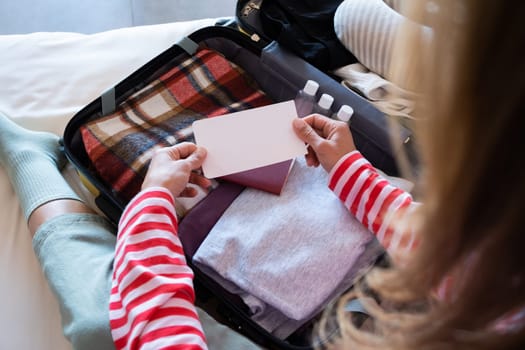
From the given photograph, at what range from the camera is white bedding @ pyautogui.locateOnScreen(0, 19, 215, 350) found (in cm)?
73

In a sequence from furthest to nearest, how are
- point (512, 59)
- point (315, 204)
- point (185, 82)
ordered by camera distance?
point (185, 82)
point (315, 204)
point (512, 59)

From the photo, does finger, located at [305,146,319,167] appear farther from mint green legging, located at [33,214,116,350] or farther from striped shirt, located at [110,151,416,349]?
mint green legging, located at [33,214,116,350]

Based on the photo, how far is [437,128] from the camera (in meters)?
0.29

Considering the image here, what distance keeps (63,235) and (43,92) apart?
0.36 meters

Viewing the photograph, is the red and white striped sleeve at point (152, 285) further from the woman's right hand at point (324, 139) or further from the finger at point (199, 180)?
the woman's right hand at point (324, 139)

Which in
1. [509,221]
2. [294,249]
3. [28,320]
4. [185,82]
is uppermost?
[509,221]

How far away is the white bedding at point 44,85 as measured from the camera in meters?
0.73

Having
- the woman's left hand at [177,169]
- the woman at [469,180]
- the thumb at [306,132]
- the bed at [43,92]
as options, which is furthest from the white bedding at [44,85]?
the woman at [469,180]

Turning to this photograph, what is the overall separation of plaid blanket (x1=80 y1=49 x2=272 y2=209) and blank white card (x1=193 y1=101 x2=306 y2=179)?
0.06 m

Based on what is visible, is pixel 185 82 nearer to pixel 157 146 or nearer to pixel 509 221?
pixel 157 146

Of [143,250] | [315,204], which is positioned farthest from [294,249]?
[143,250]

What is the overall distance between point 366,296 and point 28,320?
511 mm

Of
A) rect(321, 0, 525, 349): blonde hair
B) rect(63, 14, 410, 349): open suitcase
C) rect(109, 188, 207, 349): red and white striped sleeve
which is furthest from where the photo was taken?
rect(63, 14, 410, 349): open suitcase

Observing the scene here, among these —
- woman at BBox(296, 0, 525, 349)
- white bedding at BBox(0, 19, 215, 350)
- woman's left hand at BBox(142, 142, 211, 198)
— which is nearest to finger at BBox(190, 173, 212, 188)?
woman's left hand at BBox(142, 142, 211, 198)
